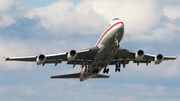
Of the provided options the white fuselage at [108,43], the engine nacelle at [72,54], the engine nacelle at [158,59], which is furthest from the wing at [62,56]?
the engine nacelle at [158,59]

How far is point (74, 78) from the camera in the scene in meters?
52.3

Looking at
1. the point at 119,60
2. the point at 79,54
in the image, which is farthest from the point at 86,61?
the point at 119,60

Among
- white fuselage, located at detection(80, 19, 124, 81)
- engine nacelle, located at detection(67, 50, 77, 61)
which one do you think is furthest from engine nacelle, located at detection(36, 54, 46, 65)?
white fuselage, located at detection(80, 19, 124, 81)

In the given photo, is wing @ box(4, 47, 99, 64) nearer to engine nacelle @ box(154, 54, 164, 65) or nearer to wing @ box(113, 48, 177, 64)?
wing @ box(113, 48, 177, 64)

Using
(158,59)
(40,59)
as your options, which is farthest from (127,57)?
(40,59)

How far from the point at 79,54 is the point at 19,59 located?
8279mm

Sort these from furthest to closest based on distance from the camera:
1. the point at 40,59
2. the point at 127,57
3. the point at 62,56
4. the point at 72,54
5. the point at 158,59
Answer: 1. the point at 127,57
2. the point at 158,59
3. the point at 62,56
4. the point at 40,59
5. the point at 72,54

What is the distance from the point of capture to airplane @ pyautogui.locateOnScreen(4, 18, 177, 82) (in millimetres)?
36688

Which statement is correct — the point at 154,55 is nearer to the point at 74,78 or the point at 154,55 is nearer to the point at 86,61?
the point at 86,61

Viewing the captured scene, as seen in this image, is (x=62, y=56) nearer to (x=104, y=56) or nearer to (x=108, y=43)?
(x=104, y=56)

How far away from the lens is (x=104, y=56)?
40094 mm

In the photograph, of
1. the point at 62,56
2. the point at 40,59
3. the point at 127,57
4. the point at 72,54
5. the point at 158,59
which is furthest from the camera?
the point at 127,57

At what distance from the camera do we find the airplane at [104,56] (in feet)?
120

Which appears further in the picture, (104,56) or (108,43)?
(104,56)
